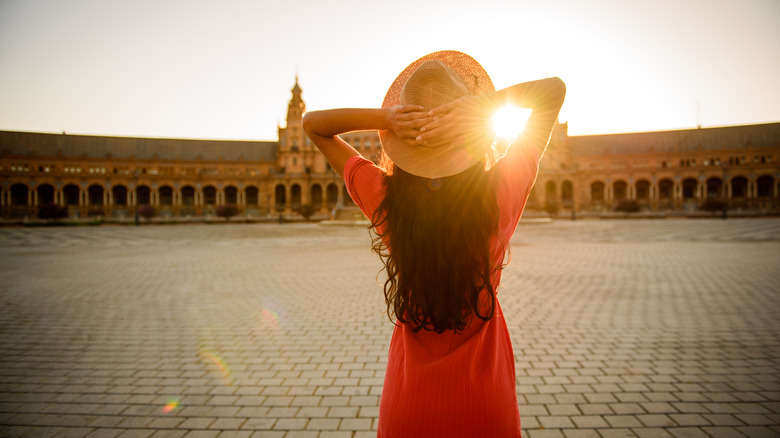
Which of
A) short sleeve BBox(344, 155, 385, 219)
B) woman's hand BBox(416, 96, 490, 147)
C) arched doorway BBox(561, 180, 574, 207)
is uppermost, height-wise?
arched doorway BBox(561, 180, 574, 207)

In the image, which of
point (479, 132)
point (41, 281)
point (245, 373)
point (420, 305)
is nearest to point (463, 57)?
point (479, 132)

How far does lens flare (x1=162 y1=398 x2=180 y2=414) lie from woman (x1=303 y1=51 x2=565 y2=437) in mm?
2648

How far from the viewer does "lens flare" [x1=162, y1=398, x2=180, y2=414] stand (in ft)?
10.5

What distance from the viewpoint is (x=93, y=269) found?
10.2 metres

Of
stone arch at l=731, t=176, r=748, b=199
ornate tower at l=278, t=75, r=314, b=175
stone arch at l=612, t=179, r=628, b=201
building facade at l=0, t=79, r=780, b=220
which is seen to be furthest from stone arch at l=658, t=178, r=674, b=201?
ornate tower at l=278, t=75, r=314, b=175

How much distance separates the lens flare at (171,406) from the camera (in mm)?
3207

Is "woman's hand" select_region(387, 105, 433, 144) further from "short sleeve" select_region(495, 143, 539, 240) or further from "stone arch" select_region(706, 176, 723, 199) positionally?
"stone arch" select_region(706, 176, 723, 199)

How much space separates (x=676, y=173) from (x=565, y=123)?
725 inches

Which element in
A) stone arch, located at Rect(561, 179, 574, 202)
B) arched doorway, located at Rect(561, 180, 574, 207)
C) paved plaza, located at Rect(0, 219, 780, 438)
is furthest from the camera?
stone arch, located at Rect(561, 179, 574, 202)

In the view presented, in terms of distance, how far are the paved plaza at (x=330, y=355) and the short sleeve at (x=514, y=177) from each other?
7.16 feet

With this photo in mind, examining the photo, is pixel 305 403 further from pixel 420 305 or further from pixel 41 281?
pixel 41 281

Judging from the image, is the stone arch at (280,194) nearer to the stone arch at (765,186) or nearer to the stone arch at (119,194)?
the stone arch at (119,194)

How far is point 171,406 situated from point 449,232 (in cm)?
313

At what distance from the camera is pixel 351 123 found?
137 centimetres
